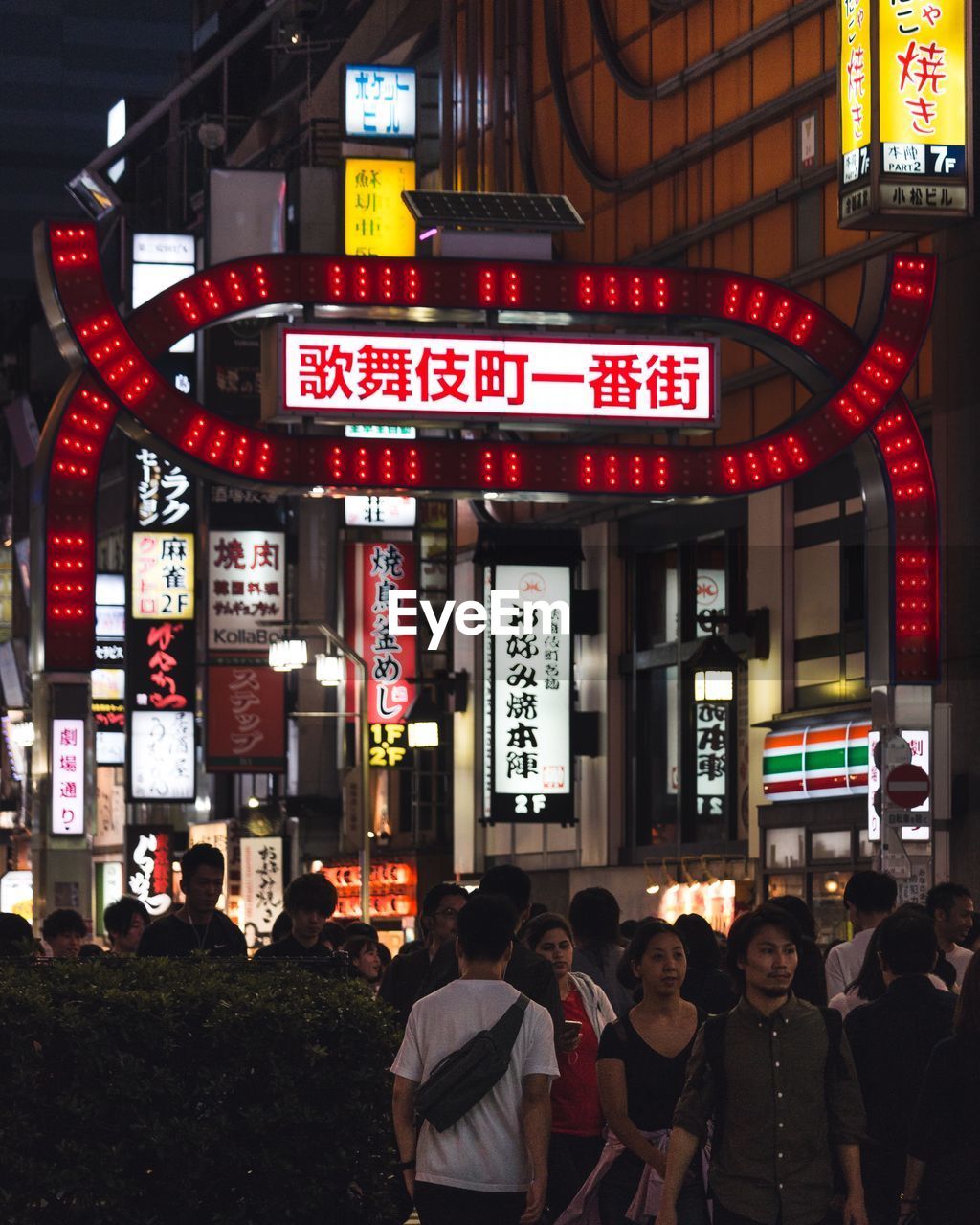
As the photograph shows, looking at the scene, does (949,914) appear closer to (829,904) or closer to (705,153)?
(829,904)

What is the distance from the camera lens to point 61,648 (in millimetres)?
21719

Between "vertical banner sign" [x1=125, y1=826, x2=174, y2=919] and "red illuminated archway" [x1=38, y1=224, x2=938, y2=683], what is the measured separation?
30298 mm

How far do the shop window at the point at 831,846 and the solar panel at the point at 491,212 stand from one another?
9792mm

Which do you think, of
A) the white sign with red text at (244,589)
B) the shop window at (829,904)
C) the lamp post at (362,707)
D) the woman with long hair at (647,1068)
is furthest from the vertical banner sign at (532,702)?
the woman with long hair at (647,1068)

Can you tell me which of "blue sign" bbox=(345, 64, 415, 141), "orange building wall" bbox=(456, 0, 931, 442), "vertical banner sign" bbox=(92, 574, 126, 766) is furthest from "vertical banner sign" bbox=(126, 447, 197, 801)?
"vertical banner sign" bbox=(92, 574, 126, 766)

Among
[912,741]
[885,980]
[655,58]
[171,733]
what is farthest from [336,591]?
[885,980]

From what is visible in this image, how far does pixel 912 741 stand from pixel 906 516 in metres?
2.22

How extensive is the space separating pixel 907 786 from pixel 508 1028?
1306 cm

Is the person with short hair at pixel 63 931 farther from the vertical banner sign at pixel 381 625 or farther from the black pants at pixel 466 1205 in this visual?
the vertical banner sign at pixel 381 625

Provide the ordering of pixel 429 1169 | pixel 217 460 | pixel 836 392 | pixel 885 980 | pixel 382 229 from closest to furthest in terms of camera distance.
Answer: pixel 429 1169 → pixel 885 980 → pixel 217 460 → pixel 836 392 → pixel 382 229

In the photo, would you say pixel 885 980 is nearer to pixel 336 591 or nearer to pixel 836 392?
pixel 836 392

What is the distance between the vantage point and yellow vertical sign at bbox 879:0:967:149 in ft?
82.3

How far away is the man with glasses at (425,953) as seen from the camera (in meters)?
13.4

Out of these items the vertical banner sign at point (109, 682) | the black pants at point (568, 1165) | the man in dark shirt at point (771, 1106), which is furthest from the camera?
the vertical banner sign at point (109, 682)
